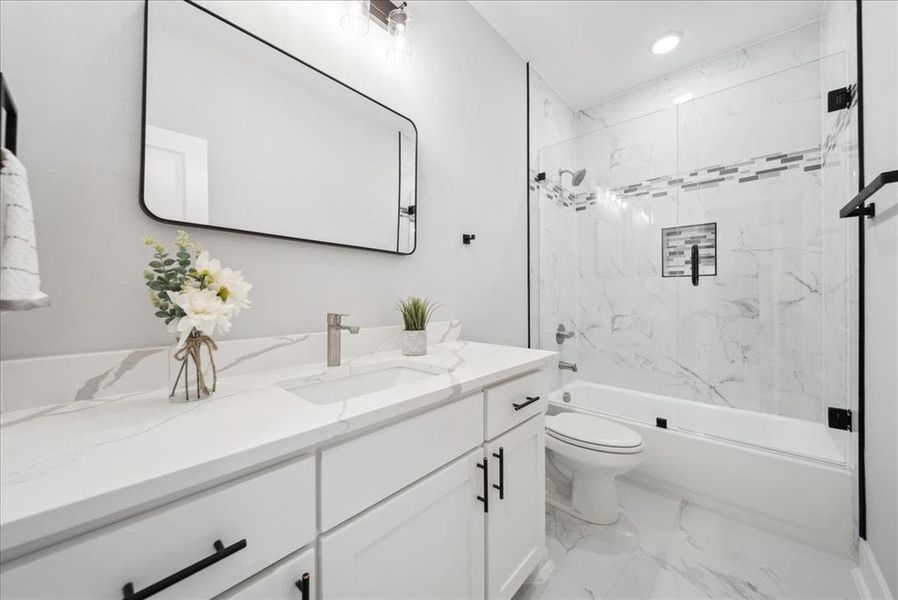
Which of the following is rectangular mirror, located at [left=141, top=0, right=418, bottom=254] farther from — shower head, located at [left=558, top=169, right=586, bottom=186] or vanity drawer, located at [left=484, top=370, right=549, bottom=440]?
shower head, located at [left=558, top=169, right=586, bottom=186]

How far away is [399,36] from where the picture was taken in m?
1.38

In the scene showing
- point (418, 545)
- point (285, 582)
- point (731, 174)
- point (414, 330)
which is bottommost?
point (418, 545)

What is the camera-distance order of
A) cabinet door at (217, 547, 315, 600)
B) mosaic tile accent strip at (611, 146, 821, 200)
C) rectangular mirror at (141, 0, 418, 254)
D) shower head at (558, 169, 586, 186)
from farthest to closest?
shower head at (558, 169, 586, 186), mosaic tile accent strip at (611, 146, 821, 200), rectangular mirror at (141, 0, 418, 254), cabinet door at (217, 547, 315, 600)

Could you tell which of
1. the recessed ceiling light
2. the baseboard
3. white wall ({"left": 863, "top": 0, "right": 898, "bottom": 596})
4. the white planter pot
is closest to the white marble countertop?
the white planter pot

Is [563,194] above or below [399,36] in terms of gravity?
below

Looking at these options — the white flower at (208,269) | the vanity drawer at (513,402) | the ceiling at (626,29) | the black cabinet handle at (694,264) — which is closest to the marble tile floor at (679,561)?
the vanity drawer at (513,402)

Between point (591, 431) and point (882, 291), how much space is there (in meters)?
1.16

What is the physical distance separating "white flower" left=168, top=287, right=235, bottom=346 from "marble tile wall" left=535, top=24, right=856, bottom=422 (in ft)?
6.40

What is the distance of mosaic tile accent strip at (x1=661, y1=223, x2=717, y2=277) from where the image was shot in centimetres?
→ 216

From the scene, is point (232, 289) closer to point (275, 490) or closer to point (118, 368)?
point (118, 368)

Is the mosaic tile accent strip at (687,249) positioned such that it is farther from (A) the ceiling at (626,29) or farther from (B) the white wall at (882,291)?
(A) the ceiling at (626,29)

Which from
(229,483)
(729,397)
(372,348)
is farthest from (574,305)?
(229,483)

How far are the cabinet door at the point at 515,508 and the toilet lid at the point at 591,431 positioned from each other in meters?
0.49

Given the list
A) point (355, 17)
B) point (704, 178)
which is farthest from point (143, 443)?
point (704, 178)
